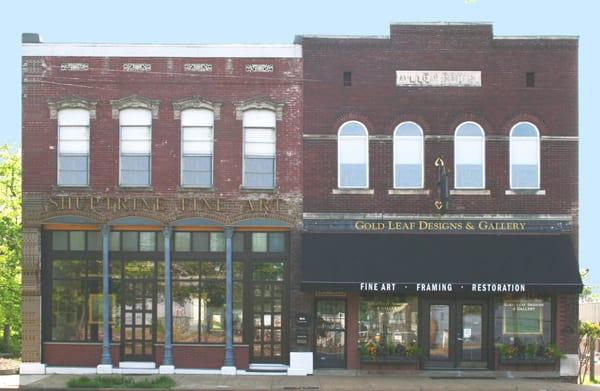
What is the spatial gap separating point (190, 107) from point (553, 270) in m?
11.3

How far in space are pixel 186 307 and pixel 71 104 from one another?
22.3ft

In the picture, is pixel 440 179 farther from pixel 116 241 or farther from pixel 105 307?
pixel 105 307

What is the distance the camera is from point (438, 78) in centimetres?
2462

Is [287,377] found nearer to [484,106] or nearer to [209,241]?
[209,241]

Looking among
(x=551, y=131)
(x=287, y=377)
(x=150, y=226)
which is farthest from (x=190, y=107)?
(x=551, y=131)

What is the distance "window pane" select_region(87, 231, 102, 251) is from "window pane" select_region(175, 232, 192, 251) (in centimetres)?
223

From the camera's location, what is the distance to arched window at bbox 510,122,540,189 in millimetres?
24547

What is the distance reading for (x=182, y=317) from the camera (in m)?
24.5

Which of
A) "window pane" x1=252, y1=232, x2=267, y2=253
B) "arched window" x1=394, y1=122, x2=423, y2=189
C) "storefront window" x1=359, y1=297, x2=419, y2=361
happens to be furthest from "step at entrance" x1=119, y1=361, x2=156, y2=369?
"arched window" x1=394, y1=122, x2=423, y2=189

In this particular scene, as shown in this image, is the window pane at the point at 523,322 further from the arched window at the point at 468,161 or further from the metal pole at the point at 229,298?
the metal pole at the point at 229,298

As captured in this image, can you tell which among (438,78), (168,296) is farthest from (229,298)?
(438,78)

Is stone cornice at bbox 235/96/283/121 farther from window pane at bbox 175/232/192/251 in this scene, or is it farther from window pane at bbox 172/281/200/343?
window pane at bbox 172/281/200/343

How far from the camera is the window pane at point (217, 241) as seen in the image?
24.5m

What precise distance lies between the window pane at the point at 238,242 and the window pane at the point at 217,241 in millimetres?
327
